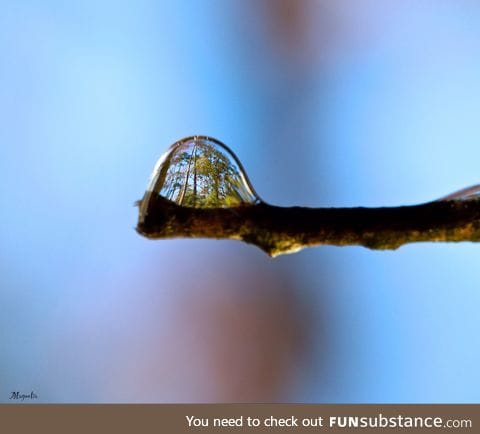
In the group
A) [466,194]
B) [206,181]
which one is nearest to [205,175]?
[206,181]

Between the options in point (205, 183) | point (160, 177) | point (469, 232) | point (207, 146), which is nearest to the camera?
point (469, 232)

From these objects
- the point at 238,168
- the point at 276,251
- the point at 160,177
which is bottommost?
the point at 276,251

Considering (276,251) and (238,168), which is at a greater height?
(238,168)

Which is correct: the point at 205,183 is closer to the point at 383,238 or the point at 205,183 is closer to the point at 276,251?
the point at 276,251

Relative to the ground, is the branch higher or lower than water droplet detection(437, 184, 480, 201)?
lower

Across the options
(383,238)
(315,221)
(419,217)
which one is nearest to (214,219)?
(315,221)

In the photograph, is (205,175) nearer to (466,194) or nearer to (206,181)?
(206,181)
